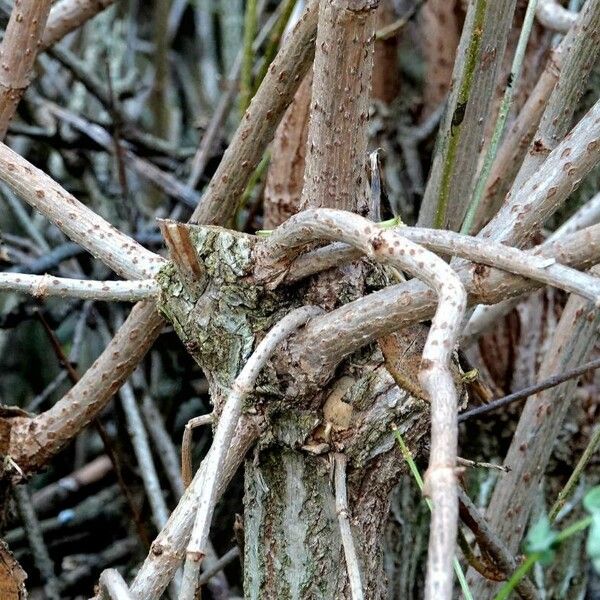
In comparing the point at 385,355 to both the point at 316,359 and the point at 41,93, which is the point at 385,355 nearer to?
the point at 316,359

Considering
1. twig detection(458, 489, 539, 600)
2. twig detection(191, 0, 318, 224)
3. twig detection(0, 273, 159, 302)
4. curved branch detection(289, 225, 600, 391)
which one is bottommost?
twig detection(458, 489, 539, 600)

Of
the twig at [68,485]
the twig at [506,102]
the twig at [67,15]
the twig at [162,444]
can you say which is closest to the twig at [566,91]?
the twig at [506,102]

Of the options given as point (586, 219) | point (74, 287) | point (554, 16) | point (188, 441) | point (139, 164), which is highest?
point (139, 164)

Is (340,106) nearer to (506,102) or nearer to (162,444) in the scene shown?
(506,102)

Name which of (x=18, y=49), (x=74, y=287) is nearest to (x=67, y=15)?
(x=18, y=49)

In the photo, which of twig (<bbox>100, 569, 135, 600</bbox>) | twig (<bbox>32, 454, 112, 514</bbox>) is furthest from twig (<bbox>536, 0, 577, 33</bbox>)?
twig (<bbox>32, 454, 112, 514</bbox>)

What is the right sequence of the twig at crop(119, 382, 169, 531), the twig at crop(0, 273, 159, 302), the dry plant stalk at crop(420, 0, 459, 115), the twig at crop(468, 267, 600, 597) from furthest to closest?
the dry plant stalk at crop(420, 0, 459, 115) → the twig at crop(119, 382, 169, 531) → the twig at crop(468, 267, 600, 597) → the twig at crop(0, 273, 159, 302)

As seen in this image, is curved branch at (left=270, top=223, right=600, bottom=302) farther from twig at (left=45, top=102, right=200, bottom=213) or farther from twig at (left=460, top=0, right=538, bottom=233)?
twig at (left=45, top=102, right=200, bottom=213)
